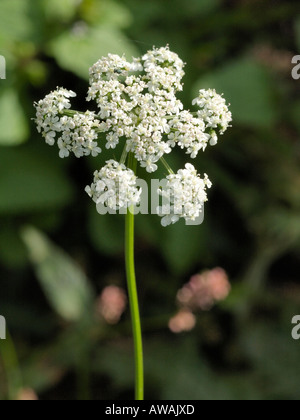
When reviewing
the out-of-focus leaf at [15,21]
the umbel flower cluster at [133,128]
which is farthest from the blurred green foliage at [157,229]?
the umbel flower cluster at [133,128]

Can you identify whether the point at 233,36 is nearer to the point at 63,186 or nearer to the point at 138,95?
the point at 63,186

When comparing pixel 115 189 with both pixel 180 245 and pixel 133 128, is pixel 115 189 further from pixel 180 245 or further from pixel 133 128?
pixel 180 245

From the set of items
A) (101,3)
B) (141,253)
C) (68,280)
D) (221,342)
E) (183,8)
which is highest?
(183,8)

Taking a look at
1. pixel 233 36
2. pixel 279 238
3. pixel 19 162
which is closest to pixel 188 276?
pixel 279 238

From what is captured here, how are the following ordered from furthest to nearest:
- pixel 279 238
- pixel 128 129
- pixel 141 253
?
pixel 141 253
pixel 279 238
pixel 128 129

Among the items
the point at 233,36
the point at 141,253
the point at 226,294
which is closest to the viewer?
the point at 226,294

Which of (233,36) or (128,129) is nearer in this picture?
(128,129)

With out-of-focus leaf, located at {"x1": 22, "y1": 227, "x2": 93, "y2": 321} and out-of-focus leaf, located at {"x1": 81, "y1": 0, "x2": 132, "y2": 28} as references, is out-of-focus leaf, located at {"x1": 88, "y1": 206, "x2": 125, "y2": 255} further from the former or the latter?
out-of-focus leaf, located at {"x1": 81, "y1": 0, "x2": 132, "y2": 28}
